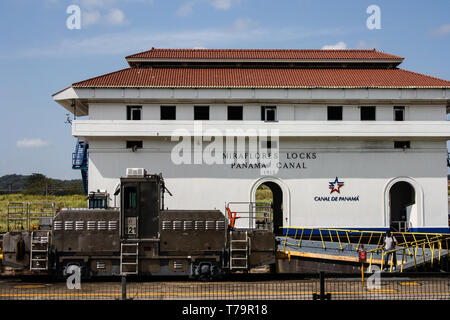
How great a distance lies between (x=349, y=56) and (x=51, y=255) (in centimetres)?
2220

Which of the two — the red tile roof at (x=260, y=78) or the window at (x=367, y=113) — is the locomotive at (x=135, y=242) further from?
the window at (x=367, y=113)

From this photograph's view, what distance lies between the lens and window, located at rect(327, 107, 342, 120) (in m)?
29.4

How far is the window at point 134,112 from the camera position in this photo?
A: 94.8ft

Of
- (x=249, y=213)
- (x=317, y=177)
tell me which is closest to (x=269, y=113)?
(x=317, y=177)

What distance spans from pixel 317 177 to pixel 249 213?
197 inches

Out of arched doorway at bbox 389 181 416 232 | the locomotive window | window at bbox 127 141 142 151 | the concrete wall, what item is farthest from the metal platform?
window at bbox 127 141 142 151

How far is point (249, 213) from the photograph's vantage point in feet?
86.5

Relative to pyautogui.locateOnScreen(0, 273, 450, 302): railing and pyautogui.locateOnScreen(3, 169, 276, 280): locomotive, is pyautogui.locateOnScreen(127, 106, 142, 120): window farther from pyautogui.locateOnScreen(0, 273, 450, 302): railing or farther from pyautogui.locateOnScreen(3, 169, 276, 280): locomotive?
pyautogui.locateOnScreen(0, 273, 450, 302): railing

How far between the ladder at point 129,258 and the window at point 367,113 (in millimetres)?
16493

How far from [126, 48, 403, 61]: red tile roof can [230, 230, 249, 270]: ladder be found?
50.5ft

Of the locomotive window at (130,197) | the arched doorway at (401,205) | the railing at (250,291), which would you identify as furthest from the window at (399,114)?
the locomotive window at (130,197)

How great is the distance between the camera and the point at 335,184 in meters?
29.0

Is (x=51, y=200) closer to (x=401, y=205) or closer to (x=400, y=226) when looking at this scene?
(x=401, y=205)
